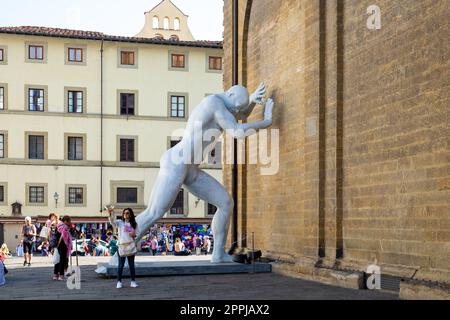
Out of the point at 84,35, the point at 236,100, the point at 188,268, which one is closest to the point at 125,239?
the point at 188,268

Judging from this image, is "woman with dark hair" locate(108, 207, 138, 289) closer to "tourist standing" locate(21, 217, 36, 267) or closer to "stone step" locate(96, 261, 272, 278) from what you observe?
"stone step" locate(96, 261, 272, 278)

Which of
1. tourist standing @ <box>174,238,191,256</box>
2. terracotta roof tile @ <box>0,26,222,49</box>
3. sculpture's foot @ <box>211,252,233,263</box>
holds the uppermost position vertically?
terracotta roof tile @ <box>0,26,222,49</box>

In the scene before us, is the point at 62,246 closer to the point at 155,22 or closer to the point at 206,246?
the point at 206,246

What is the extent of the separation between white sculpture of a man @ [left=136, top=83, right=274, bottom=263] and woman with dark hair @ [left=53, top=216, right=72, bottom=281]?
1514mm

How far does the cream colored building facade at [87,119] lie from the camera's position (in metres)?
41.8

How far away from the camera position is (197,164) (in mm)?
13992

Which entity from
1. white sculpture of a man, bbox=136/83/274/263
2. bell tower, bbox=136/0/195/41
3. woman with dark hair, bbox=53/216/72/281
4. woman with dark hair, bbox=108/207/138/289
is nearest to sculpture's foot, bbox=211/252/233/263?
white sculpture of a man, bbox=136/83/274/263

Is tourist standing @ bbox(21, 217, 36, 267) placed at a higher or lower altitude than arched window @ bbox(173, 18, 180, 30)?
lower

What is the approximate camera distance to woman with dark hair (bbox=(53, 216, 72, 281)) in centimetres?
1363

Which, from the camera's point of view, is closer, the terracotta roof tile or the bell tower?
the terracotta roof tile

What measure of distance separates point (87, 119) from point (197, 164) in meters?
29.9

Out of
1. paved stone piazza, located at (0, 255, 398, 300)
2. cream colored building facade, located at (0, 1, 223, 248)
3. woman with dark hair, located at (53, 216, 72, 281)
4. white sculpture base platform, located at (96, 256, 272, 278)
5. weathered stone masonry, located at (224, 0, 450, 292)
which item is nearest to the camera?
weathered stone masonry, located at (224, 0, 450, 292)

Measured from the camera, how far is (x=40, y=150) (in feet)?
139
